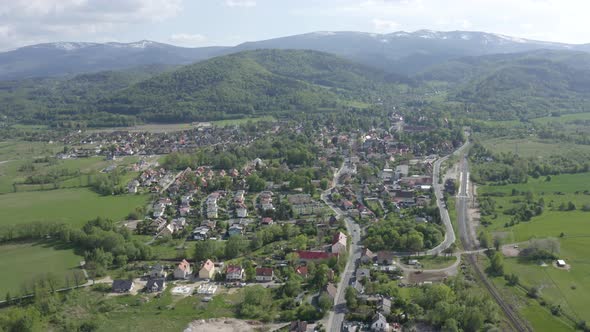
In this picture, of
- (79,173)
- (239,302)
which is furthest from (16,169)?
(239,302)

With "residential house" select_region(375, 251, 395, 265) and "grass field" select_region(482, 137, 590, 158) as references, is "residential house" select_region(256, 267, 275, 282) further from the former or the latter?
"grass field" select_region(482, 137, 590, 158)

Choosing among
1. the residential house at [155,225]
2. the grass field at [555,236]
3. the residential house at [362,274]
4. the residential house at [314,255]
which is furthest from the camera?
the residential house at [155,225]

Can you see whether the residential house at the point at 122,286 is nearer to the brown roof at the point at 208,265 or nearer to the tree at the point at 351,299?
the brown roof at the point at 208,265

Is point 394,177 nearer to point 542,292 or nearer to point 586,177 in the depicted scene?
point 586,177

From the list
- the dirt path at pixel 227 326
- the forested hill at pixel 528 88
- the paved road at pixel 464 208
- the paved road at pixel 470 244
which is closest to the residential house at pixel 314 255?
the dirt path at pixel 227 326

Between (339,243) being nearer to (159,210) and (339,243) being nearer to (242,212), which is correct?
(242,212)

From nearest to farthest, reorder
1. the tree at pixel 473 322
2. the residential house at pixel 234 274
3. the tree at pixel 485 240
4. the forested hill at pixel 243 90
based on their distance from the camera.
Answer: the tree at pixel 473 322, the residential house at pixel 234 274, the tree at pixel 485 240, the forested hill at pixel 243 90

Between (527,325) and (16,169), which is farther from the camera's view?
(16,169)
